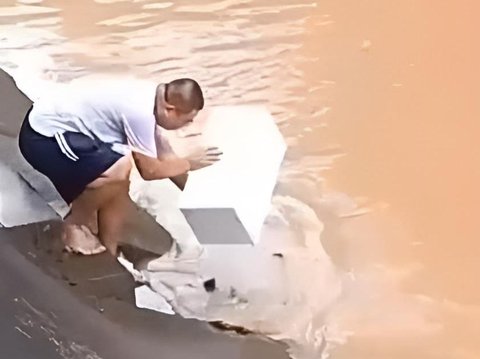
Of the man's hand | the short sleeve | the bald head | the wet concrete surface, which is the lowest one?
the wet concrete surface

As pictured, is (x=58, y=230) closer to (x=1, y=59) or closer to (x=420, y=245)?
(x=1, y=59)

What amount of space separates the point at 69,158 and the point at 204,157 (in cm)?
16

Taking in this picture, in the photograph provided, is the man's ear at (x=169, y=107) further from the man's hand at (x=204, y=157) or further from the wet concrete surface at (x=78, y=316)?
the wet concrete surface at (x=78, y=316)

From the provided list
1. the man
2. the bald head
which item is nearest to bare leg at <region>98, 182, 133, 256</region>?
the man

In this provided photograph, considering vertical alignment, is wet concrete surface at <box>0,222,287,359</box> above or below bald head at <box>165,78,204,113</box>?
below

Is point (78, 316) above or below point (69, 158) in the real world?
below

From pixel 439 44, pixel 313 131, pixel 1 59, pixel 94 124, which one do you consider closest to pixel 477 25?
pixel 439 44

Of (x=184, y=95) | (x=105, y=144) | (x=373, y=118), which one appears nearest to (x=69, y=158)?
(x=105, y=144)

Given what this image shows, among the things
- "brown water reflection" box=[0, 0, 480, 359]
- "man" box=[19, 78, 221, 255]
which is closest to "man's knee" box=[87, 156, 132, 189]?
"man" box=[19, 78, 221, 255]

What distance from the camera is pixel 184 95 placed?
823mm

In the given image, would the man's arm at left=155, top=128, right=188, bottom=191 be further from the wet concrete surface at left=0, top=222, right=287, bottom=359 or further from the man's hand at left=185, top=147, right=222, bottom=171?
the wet concrete surface at left=0, top=222, right=287, bottom=359

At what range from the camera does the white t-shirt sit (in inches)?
32.7

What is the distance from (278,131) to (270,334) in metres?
0.21

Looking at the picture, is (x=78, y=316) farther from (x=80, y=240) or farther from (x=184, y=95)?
(x=184, y=95)
